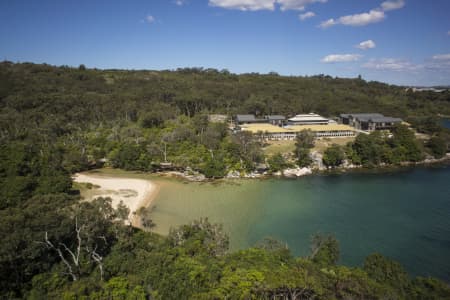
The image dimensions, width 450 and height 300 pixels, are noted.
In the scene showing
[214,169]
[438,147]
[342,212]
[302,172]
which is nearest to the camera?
[342,212]

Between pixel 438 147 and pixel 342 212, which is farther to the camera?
pixel 438 147

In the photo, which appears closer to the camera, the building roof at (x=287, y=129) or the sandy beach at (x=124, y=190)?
the sandy beach at (x=124, y=190)

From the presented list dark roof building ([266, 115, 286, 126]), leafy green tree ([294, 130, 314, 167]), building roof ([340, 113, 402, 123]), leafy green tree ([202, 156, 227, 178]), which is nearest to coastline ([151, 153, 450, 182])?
leafy green tree ([202, 156, 227, 178])

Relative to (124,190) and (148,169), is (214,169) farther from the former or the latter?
(124,190)

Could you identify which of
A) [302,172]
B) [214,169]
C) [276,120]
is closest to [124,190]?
[214,169]

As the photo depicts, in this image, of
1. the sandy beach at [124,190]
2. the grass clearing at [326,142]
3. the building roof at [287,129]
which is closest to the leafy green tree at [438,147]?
the grass clearing at [326,142]

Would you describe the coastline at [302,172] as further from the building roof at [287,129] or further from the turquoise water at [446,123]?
the turquoise water at [446,123]

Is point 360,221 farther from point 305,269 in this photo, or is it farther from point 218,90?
point 218,90

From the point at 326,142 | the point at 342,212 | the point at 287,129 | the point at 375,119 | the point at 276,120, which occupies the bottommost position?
the point at 342,212
